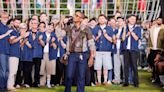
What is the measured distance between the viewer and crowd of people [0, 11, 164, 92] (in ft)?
31.8

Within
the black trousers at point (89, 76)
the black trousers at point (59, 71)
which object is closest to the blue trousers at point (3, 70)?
the black trousers at point (59, 71)

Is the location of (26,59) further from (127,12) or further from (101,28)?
(127,12)

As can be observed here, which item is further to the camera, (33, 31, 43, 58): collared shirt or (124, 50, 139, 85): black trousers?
(124, 50, 139, 85): black trousers

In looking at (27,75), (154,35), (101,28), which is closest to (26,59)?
(27,75)

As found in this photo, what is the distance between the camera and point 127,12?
41.5ft

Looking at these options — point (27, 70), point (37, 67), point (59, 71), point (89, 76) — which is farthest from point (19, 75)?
point (89, 76)

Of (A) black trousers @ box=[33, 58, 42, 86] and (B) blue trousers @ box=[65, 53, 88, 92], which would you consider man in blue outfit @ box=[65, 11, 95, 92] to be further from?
(A) black trousers @ box=[33, 58, 42, 86]

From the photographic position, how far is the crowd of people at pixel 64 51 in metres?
9.68

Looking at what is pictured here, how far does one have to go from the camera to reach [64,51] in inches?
409

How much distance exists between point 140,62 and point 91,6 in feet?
9.48

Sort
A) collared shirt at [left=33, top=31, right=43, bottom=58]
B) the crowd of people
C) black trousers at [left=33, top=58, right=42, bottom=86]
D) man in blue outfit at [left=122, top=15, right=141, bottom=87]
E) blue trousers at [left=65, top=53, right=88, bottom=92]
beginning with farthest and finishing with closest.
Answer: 1. man in blue outfit at [left=122, top=15, right=141, bottom=87]
2. black trousers at [left=33, top=58, right=42, bottom=86]
3. collared shirt at [left=33, top=31, right=43, bottom=58]
4. the crowd of people
5. blue trousers at [left=65, top=53, right=88, bottom=92]

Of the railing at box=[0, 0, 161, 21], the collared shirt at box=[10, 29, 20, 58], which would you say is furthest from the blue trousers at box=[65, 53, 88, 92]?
the railing at box=[0, 0, 161, 21]

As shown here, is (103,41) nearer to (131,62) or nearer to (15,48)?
(131,62)

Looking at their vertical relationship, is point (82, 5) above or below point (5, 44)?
above
